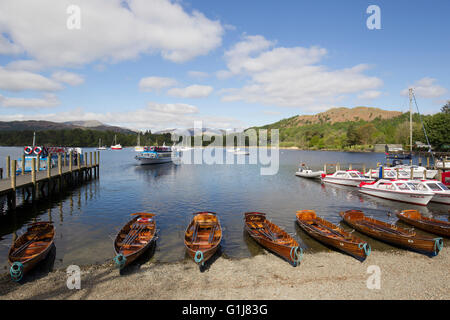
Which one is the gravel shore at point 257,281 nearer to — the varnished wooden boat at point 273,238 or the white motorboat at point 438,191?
the varnished wooden boat at point 273,238

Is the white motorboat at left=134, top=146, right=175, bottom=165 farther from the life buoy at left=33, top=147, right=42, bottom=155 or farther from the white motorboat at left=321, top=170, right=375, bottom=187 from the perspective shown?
the white motorboat at left=321, top=170, right=375, bottom=187

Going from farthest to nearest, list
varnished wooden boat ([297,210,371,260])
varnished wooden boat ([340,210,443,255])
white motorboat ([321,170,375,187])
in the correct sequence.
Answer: white motorboat ([321,170,375,187]) < varnished wooden boat ([340,210,443,255]) < varnished wooden boat ([297,210,371,260])

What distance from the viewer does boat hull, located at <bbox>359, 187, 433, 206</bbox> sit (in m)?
28.4

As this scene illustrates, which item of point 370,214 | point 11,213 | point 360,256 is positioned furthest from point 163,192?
point 360,256

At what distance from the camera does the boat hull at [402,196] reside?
2835cm

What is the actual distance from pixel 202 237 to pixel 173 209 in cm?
1154

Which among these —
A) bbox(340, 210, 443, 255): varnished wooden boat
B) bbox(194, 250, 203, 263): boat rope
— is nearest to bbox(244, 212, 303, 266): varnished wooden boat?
bbox(194, 250, 203, 263): boat rope

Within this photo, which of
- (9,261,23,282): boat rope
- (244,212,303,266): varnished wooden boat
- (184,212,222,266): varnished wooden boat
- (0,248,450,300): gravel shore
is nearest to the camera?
(0,248,450,300): gravel shore

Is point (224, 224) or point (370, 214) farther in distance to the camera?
point (370, 214)
